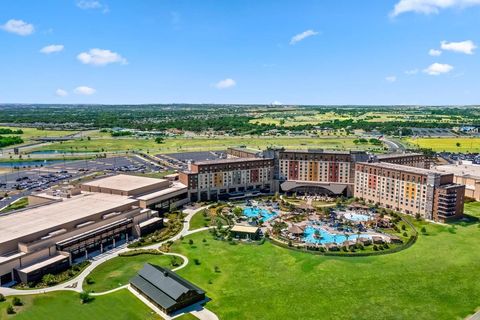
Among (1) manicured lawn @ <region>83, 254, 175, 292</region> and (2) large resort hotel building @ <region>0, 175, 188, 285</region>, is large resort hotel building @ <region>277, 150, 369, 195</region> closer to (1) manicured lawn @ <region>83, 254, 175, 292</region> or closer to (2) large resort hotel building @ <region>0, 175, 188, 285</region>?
(2) large resort hotel building @ <region>0, 175, 188, 285</region>

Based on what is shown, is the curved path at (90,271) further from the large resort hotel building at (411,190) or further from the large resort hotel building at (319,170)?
the large resort hotel building at (411,190)

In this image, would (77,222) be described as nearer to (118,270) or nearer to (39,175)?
(118,270)

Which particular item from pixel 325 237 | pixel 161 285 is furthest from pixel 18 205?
pixel 325 237

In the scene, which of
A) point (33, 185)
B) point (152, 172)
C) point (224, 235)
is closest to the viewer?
point (224, 235)

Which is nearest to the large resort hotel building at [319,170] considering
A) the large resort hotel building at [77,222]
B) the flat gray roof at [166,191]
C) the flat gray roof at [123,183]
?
the flat gray roof at [166,191]

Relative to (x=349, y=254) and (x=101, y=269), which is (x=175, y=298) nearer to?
(x=101, y=269)

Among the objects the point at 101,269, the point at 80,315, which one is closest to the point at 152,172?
the point at 101,269
